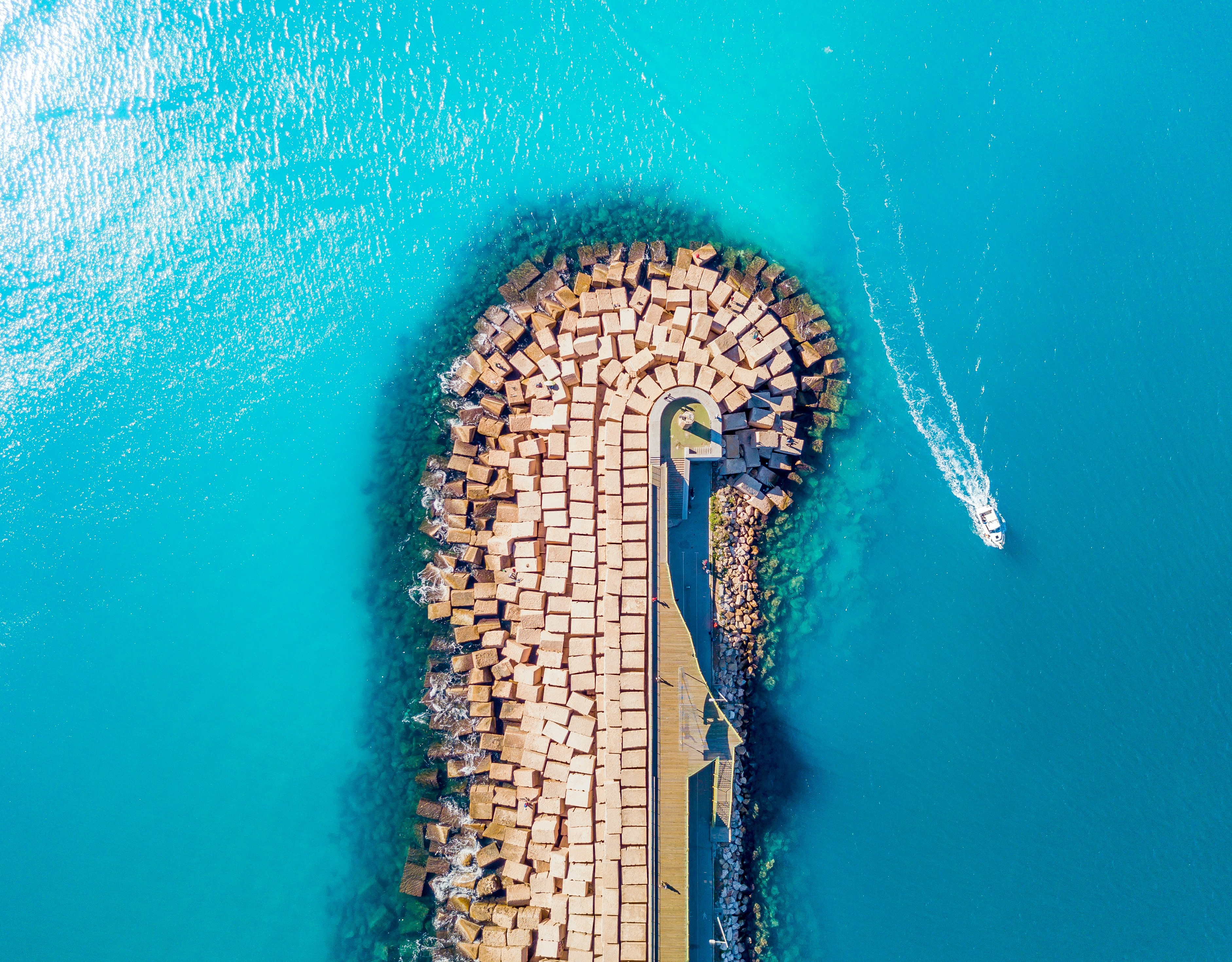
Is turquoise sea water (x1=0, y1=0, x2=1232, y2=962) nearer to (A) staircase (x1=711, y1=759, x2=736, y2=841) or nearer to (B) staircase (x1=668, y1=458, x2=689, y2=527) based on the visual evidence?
(A) staircase (x1=711, y1=759, x2=736, y2=841)

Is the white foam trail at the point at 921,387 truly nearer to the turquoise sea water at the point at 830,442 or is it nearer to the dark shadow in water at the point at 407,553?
the turquoise sea water at the point at 830,442

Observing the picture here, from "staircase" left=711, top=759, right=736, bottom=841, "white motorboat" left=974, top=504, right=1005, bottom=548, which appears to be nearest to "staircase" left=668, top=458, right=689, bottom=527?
"staircase" left=711, top=759, right=736, bottom=841

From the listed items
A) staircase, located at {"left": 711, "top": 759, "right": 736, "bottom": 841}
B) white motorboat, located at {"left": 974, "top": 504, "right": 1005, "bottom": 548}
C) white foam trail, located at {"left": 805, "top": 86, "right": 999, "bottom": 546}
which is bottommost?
staircase, located at {"left": 711, "top": 759, "right": 736, "bottom": 841}

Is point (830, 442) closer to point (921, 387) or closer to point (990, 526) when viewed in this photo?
point (921, 387)

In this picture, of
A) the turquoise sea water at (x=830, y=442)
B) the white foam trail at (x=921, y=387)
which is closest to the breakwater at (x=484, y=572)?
the turquoise sea water at (x=830, y=442)

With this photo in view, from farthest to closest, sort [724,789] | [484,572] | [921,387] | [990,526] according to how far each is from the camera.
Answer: [921,387]
[484,572]
[990,526]
[724,789]

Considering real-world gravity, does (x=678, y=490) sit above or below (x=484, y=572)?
above

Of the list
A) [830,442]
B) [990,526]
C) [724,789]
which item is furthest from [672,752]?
[990,526]
